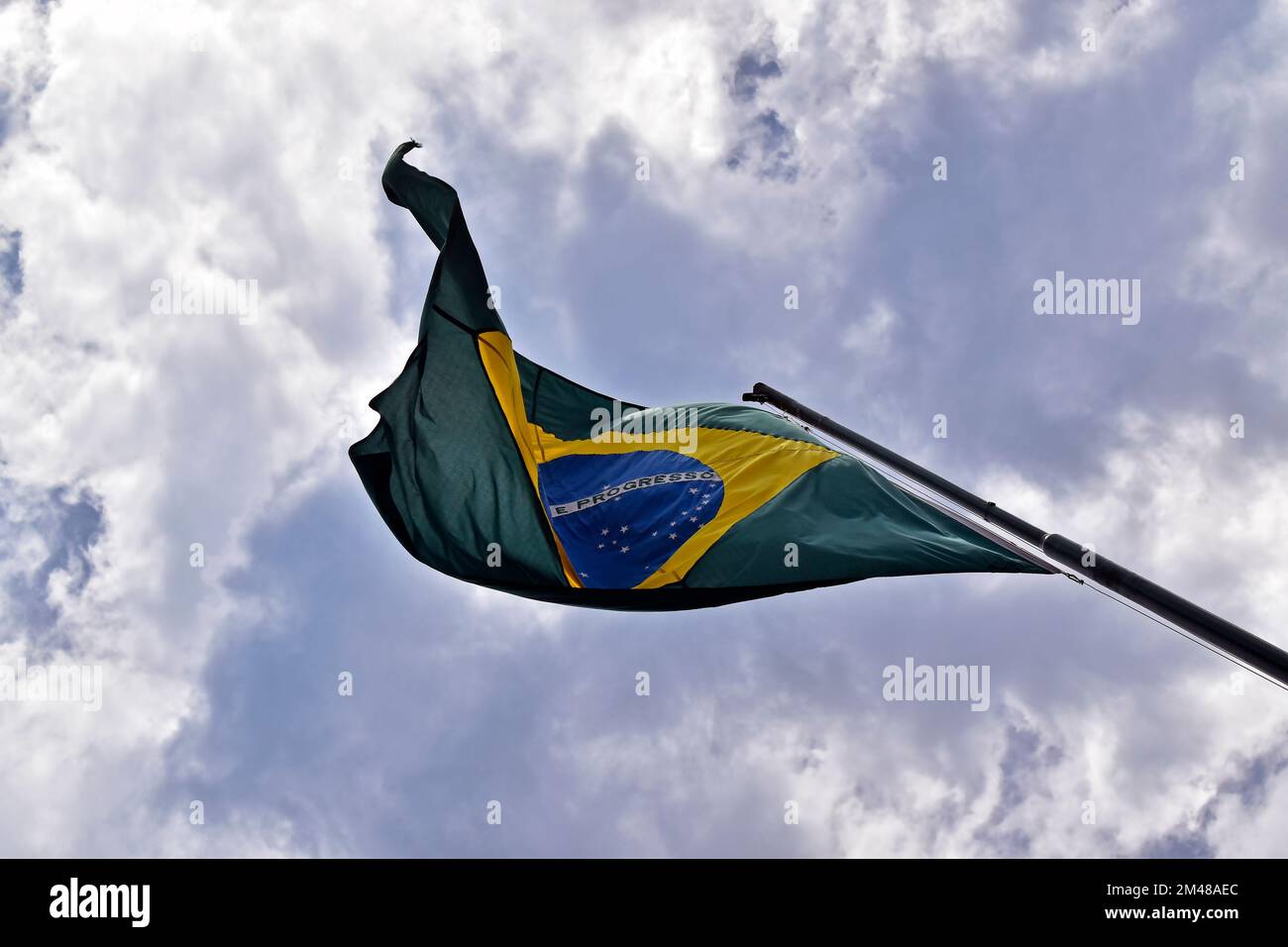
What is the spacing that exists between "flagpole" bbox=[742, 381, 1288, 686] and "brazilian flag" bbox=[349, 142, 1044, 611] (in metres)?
0.28

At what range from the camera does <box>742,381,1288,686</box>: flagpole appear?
6.26m

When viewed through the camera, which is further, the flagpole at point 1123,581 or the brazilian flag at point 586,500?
the brazilian flag at point 586,500

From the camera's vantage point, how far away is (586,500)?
1112 centimetres

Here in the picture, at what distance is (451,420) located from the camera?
10312mm

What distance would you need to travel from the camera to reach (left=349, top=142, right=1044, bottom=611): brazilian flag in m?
9.16

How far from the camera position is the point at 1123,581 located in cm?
723

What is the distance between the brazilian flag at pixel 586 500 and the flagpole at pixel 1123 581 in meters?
0.28

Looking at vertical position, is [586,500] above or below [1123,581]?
above

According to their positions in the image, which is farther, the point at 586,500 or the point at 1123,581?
the point at 586,500

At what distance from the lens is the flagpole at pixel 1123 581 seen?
247 inches

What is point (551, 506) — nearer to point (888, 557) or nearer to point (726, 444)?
point (726, 444)

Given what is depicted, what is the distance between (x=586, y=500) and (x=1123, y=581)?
19.9 ft

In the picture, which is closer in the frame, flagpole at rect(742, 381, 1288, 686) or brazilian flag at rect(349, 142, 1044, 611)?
flagpole at rect(742, 381, 1288, 686)

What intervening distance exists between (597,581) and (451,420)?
8.22 feet
